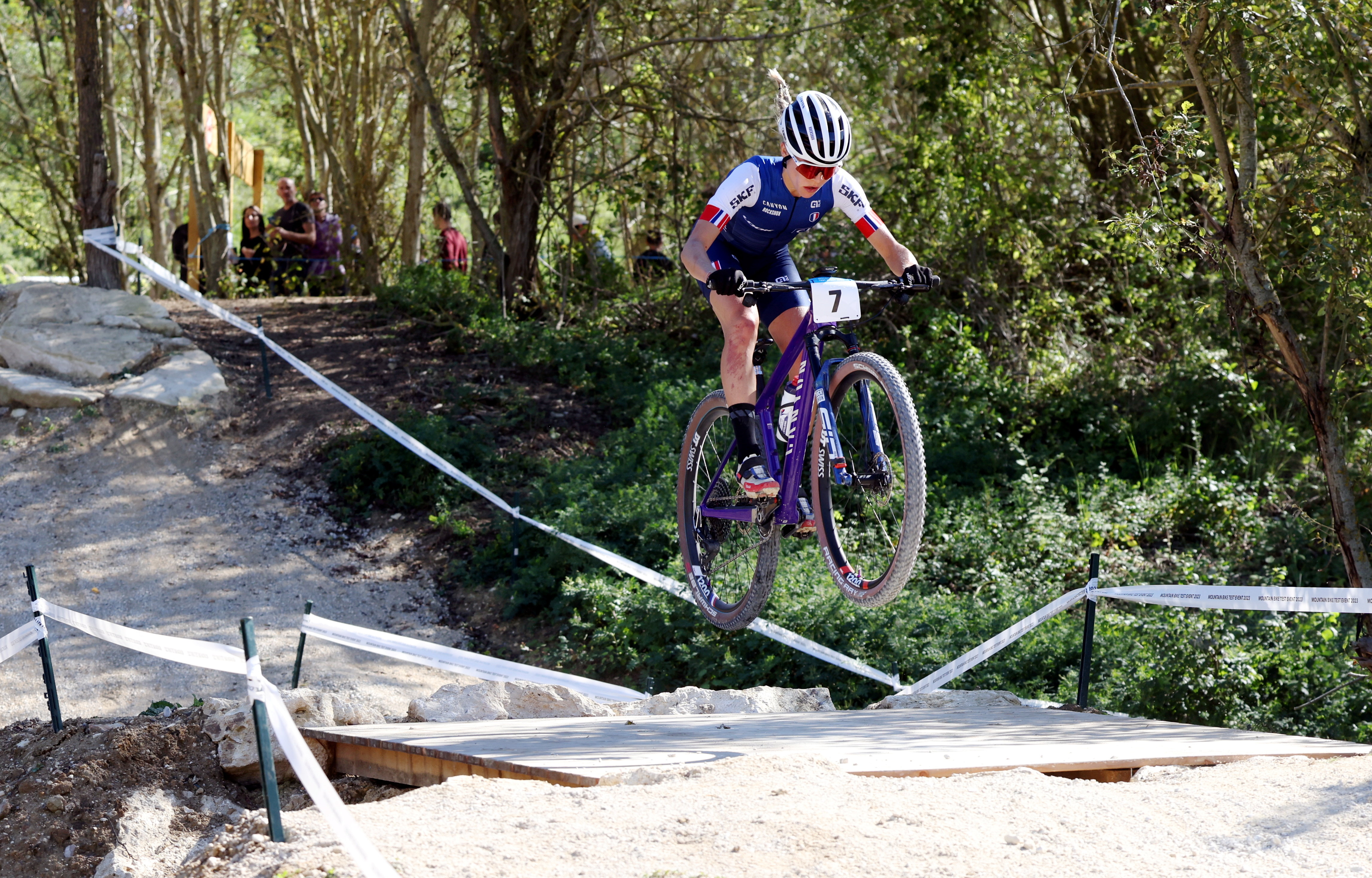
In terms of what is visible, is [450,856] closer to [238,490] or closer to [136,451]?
[238,490]

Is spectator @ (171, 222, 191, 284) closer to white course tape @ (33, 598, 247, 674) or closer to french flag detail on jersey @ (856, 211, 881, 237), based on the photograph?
white course tape @ (33, 598, 247, 674)

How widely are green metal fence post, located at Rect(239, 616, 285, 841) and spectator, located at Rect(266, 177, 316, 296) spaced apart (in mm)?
12185

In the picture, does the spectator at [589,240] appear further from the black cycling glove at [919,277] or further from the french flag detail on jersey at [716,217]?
the black cycling glove at [919,277]

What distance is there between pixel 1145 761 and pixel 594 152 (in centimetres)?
1176

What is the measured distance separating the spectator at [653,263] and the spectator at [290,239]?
4.31m

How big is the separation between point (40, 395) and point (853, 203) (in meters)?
8.63

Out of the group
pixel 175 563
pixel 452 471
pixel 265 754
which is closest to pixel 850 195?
pixel 265 754

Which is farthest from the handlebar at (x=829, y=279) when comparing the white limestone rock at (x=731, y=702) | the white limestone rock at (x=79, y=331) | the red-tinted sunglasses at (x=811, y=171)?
the white limestone rock at (x=79, y=331)

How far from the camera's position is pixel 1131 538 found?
9.48 m

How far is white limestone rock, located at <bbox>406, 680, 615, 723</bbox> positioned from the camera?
228 inches

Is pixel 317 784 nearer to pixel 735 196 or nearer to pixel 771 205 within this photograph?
pixel 735 196

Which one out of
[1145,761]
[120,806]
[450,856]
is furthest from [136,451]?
[1145,761]

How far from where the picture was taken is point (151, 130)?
17859 mm

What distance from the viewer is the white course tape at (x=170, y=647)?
13.4ft
